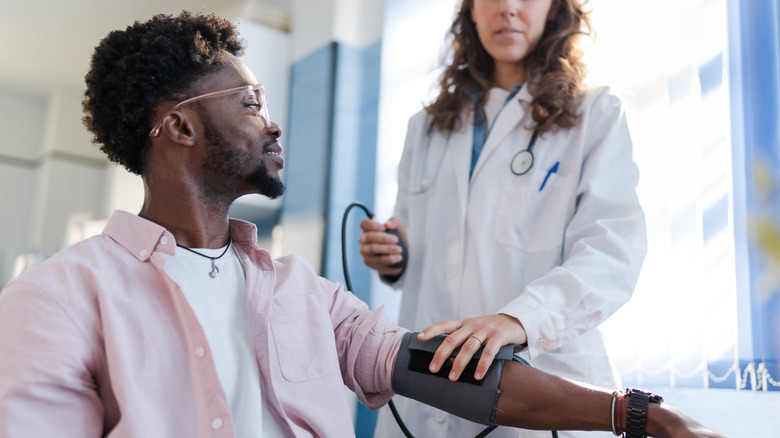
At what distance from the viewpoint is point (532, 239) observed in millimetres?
1394

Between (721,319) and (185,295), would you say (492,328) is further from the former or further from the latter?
(721,319)

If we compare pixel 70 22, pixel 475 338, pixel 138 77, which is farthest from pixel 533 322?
pixel 70 22

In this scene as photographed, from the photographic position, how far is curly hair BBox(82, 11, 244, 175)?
1.25m

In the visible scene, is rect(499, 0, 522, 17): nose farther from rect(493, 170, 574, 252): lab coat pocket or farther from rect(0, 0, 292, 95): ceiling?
rect(0, 0, 292, 95): ceiling

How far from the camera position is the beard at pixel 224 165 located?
123 cm

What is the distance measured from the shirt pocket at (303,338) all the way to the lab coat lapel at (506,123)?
491mm

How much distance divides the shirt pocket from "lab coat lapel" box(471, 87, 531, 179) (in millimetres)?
491

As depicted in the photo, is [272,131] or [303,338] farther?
[272,131]

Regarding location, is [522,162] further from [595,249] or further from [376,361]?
[376,361]

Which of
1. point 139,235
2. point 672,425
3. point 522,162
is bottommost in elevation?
point 672,425

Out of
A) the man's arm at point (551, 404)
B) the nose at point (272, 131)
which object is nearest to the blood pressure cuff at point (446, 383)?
the man's arm at point (551, 404)

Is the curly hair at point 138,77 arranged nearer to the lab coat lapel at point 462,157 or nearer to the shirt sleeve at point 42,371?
the shirt sleeve at point 42,371

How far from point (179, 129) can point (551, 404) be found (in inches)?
30.0

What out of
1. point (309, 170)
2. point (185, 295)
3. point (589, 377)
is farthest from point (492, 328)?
point (309, 170)
